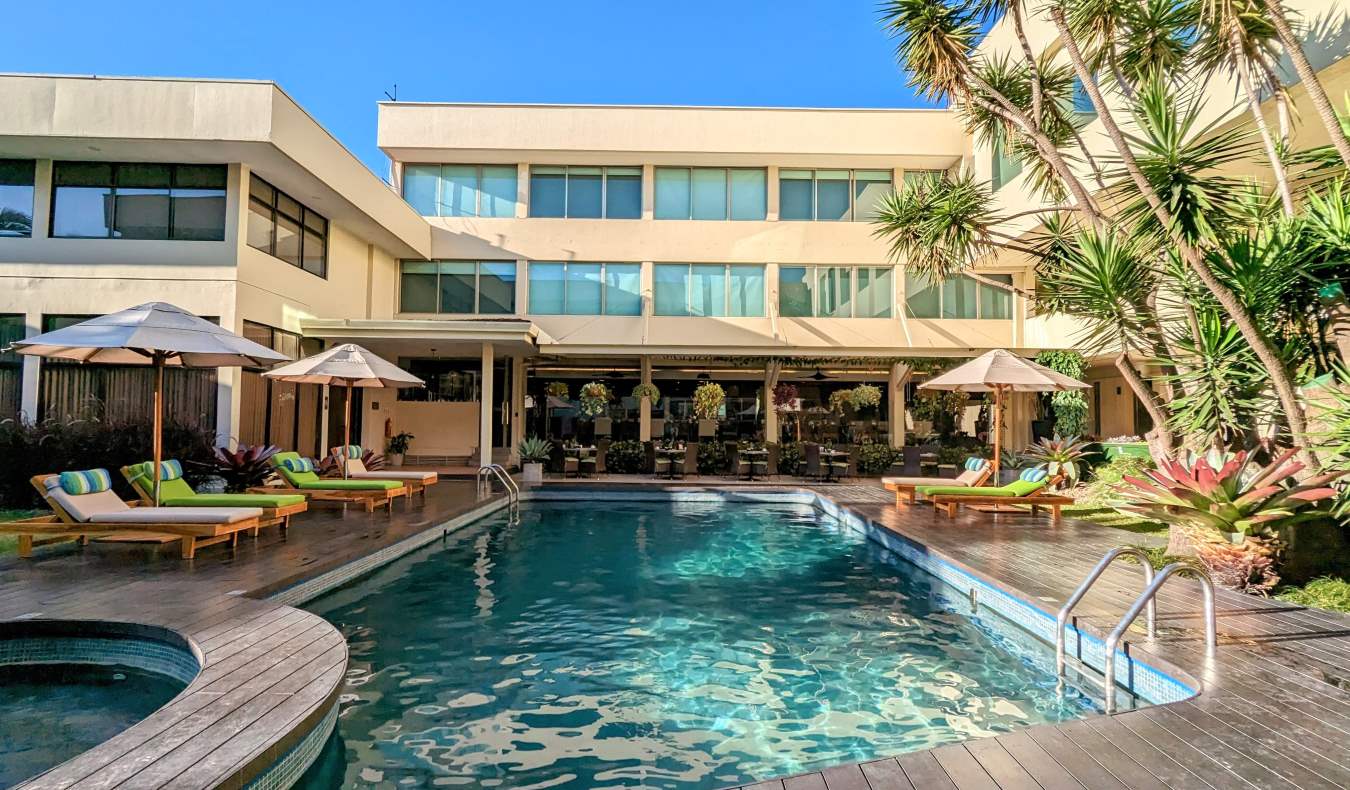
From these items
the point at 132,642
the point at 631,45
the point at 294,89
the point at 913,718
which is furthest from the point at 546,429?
the point at 631,45

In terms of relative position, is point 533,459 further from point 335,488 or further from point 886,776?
point 886,776

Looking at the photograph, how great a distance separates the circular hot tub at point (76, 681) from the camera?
3.82m

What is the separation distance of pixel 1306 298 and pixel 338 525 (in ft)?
35.6

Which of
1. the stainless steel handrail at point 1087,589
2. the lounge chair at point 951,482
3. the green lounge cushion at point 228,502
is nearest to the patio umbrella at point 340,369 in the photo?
the green lounge cushion at point 228,502

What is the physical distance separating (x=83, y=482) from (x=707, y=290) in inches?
554

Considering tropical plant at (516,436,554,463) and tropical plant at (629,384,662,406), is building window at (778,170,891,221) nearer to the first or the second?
tropical plant at (629,384,662,406)

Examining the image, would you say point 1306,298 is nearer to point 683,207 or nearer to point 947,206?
point 947,206

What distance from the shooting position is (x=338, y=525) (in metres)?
Answer: 9.47

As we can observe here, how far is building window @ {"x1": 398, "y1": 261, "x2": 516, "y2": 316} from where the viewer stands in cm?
1916

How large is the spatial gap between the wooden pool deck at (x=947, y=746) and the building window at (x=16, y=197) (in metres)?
7.83

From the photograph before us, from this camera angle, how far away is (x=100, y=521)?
7.31 meters

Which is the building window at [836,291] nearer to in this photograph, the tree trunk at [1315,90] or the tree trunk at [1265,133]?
the tree trunk at [1265,133]

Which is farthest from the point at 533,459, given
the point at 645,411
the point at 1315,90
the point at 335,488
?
the point at 1315,90

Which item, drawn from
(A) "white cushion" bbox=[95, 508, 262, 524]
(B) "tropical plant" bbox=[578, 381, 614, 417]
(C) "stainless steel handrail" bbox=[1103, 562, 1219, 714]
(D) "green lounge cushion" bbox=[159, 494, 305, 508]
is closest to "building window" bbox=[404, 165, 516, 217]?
(B) "tropical plant" bbox=[578, 381, 614, 417]
